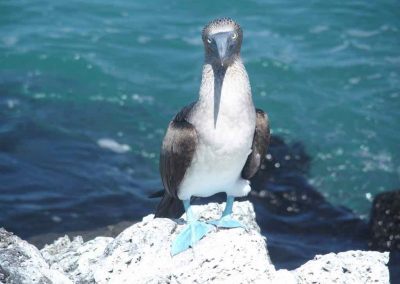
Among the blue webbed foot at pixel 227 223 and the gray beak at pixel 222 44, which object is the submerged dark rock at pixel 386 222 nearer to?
the blue webbed foot at pixel 227 223

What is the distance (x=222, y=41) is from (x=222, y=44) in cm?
2

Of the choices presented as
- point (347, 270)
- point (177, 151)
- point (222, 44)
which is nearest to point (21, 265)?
point (177, 151)

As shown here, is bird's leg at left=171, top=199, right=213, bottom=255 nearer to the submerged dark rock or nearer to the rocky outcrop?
the rocky outcrop

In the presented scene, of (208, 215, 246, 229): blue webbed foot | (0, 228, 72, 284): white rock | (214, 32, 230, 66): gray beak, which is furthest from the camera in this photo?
(208, 215, 246, 229): blue webbed foot

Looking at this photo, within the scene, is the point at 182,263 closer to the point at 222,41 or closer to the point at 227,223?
the point at 227,223

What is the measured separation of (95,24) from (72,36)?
28.9 inches

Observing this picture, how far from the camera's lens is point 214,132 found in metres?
5.31

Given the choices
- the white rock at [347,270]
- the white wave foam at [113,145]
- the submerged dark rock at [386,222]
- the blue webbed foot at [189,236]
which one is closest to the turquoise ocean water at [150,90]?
the white wave foam at [113,145]

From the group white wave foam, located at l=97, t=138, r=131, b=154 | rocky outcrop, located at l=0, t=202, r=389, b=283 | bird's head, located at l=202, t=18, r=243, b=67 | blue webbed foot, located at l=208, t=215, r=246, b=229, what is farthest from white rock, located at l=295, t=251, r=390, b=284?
white wave foam, located at l=97, t=138, r=131, b=154

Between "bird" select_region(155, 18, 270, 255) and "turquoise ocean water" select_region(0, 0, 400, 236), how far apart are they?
4363 mm

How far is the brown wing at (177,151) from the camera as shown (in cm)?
539

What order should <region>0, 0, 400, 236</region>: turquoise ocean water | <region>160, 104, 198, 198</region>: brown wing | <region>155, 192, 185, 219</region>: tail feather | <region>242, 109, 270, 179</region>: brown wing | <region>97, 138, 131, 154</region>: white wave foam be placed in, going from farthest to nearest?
<region>97, 138, 131, 154</region>: white wave foam
<region>0, 0, 400, 236</region>: turquoise ocean water
<region>155, 192, 185, 219</region>: tail feather
<region>242, 109, 270, 179</region>: brown wing
<region>160, 104, 198, 198</region>: brown wing

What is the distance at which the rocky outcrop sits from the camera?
15.5ft

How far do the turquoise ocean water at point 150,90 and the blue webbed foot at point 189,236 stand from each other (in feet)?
14.5
